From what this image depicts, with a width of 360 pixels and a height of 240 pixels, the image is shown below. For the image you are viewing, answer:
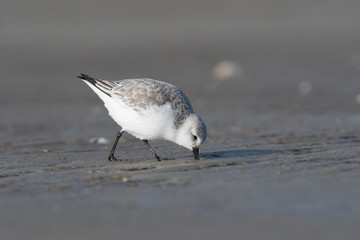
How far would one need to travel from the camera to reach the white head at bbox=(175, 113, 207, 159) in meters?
6.94

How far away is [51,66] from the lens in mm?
16078

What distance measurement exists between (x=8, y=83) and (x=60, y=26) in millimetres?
6484

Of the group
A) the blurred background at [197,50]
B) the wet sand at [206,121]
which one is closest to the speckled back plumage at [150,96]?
the wet sand at [206,121]

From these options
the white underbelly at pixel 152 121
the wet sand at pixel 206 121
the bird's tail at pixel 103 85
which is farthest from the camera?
the bird's tail at pixel 103 85

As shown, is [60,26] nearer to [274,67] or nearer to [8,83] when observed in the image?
[8,83]

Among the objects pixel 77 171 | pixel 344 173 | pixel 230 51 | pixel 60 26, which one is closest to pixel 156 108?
pixel 77 171

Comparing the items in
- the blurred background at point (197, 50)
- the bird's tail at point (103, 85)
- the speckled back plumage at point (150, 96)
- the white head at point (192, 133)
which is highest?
the blurred background at point (197, 50)

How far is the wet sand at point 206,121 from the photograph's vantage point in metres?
4.59

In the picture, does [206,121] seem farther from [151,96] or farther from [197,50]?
[197,50]

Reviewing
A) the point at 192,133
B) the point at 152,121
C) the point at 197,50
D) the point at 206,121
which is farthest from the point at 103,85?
the point at 197,50

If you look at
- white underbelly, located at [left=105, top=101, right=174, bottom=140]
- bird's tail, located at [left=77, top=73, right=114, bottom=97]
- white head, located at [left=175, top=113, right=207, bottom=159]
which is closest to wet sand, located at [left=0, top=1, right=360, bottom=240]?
white head, located at [left=175, top=113, right=207, bottom=159]

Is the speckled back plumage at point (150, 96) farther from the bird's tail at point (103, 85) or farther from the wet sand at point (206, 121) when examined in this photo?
the wet sand at point (206, 121)

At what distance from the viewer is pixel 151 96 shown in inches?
277

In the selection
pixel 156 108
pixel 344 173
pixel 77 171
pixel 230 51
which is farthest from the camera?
pixel 230 51
